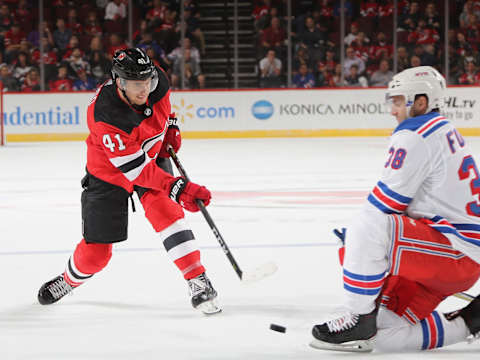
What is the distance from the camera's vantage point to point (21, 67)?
37.5 ft

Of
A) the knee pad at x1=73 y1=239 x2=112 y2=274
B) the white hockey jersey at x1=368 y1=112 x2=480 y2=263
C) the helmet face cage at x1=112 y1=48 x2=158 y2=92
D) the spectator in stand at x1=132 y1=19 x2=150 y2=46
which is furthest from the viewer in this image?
the spectator in stand at x1=132 y1=19 x2=150 y2=46

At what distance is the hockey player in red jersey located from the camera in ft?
9.09

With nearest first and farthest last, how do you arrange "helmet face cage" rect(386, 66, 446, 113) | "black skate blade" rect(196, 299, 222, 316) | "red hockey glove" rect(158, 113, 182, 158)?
"helmet face cage" rect(386, 66, 446, 113) < "black skate blade" rect(196, 299, 222, 316) < "red hockey glove" rect(158, 113, 182, 158)

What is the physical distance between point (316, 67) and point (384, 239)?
9884 millimetres

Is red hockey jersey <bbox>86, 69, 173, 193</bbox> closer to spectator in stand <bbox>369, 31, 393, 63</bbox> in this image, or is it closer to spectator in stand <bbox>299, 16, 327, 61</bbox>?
spectator in stand <bbox>299, 16, 327, 61</bbox>

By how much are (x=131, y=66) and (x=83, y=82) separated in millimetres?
9053

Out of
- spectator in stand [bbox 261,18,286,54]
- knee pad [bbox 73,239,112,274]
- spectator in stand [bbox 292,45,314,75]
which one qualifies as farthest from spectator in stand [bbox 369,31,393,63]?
knee pad [bbox 73,239,112,274]

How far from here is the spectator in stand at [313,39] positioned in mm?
12125

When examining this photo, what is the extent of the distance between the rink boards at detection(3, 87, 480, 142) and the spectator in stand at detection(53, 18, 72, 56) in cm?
157

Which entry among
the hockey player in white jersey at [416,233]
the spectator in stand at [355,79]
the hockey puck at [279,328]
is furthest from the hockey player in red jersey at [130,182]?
the spectator in stand at [355,79]

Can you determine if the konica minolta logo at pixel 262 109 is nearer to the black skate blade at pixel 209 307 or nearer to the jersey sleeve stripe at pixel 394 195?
the black skate blade at pixel 209 307

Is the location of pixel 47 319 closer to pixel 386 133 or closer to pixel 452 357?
pixel 452 357

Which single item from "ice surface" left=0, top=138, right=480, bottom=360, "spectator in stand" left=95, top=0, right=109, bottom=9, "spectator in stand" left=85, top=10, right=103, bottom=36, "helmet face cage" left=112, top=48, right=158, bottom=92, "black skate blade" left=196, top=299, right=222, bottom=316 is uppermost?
"spectator in stand" left=95, top=0, right=109, bottom=9

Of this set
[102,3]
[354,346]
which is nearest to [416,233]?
[354,346]
